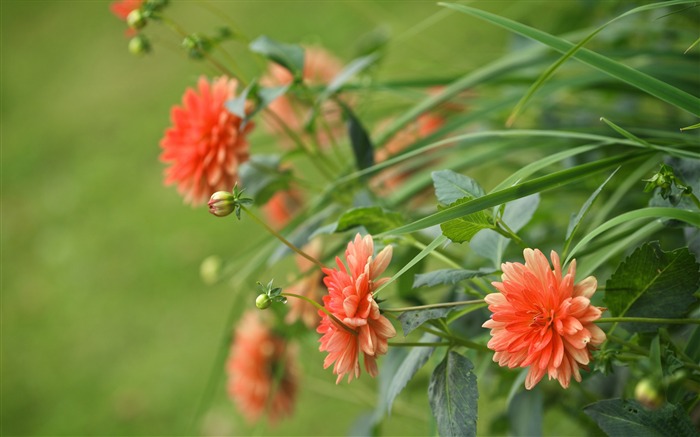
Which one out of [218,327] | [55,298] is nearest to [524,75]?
[218,327]

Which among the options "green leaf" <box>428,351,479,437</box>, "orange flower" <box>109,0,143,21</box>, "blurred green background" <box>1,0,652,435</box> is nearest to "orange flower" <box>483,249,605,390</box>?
"green leaf" <box>428,351,479,437</box>

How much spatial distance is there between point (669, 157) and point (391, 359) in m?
0.22

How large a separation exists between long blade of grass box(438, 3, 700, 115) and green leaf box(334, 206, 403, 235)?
0.11m

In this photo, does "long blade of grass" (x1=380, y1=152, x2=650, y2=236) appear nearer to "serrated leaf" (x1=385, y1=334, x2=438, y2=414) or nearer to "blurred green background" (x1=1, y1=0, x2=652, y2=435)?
"serrated leaf" (x1=385, y1=334, x2=438, y2=414)

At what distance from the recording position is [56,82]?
6.73 feet

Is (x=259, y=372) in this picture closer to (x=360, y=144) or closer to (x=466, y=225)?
(x=360, y=144)

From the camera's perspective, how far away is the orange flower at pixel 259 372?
0.71 m

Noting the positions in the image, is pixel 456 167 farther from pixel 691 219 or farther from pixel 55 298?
pixel 55 298

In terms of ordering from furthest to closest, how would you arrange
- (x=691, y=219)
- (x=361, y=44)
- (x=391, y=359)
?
(x=361, y=44) < (x=391, y=359) < (x=691, y=219)

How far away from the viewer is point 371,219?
0.40m

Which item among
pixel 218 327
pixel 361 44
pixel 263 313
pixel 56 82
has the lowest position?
pixel 218 327

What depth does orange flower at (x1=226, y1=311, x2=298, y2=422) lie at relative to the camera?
0.71 m

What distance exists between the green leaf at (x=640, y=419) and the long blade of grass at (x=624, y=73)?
0.14 m

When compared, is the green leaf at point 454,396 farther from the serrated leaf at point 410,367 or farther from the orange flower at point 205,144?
the orange flower at point 205,144
